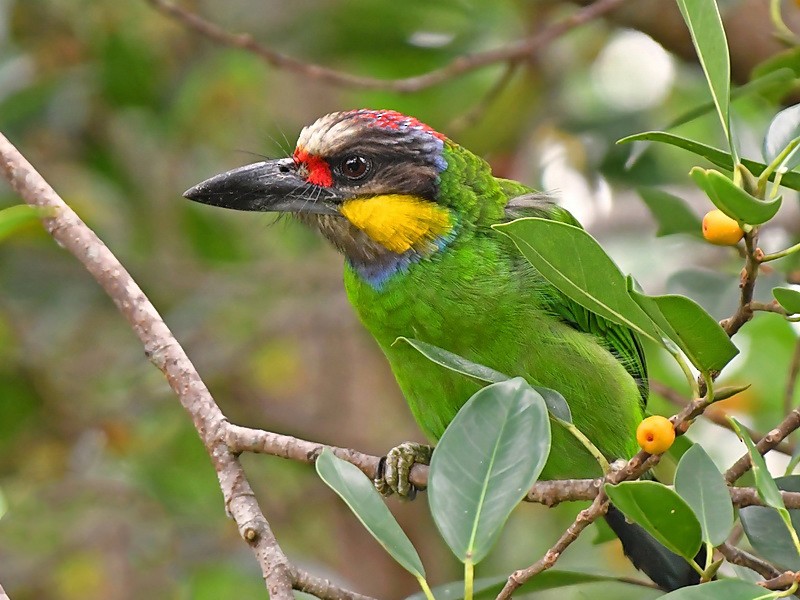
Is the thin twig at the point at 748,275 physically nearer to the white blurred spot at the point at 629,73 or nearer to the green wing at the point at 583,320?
the green wing at the point at 583,320

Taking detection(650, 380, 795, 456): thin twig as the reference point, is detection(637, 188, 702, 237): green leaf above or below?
above

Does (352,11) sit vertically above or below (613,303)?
above

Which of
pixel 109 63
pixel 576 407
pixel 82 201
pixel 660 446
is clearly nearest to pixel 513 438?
pixel 660 446

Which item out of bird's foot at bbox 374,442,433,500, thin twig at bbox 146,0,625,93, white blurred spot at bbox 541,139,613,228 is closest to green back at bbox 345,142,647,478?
bird's foot at bbox 374,442,433,500

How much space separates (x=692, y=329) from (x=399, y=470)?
96cm

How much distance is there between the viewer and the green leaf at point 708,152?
1361mm

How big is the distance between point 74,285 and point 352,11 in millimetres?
1250

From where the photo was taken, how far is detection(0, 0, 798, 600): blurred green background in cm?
346

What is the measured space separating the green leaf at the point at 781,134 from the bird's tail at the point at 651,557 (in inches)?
42.9

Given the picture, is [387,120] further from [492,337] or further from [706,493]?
[706,493]

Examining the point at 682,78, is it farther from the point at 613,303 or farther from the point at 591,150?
the point at 613,303

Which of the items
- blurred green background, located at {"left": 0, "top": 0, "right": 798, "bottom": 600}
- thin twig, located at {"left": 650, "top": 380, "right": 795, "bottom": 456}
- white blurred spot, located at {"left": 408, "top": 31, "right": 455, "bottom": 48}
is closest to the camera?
thin twig, located at {"left": 650, "top": 380, "right": 795, "bottom": 456}

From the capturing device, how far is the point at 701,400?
1319 millimetres

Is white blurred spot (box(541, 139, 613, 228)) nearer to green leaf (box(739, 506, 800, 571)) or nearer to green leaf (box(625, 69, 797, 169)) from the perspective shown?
green leaf (box(625, 69, 797, 169))
